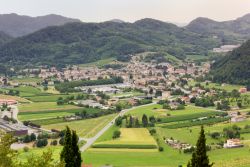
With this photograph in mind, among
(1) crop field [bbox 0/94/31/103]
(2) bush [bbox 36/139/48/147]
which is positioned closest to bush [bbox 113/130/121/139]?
(2) bush [bbox 36/139/48/147]

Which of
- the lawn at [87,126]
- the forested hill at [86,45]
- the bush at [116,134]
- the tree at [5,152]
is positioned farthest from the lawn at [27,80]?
the tree at [5,152]

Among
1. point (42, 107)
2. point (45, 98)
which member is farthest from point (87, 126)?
point (45, 98)

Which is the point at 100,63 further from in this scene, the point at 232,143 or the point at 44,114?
the point at 232,143

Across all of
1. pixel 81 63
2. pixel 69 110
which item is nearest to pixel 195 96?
pixel 69 110

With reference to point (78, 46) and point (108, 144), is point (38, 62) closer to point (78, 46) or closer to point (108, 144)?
point (78, 46)

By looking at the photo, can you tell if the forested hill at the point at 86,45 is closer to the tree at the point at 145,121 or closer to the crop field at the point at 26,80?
the crop field at the point at 26,80
